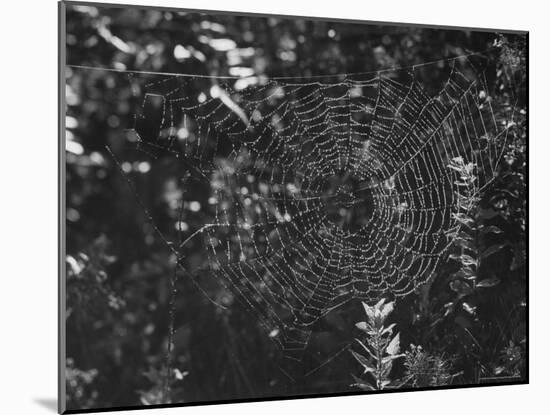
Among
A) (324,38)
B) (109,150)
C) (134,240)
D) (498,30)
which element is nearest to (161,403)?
(134,240)

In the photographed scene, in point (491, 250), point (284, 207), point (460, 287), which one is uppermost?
point (284, 207)

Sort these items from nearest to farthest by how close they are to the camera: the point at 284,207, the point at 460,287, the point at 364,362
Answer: the point at 284,207, the point at 364,362, the point at 460,287

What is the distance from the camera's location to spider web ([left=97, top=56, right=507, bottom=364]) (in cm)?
372

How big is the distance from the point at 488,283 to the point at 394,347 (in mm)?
477

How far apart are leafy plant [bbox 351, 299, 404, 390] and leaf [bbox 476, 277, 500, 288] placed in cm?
39

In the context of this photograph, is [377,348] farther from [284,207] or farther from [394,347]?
[284,207]

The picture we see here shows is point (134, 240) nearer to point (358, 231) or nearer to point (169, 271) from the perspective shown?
point (169, 271)

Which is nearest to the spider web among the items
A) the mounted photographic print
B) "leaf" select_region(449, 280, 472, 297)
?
the mounted photographic print

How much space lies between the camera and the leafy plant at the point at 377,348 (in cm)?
394

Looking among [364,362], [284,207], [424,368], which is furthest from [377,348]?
[284,207]

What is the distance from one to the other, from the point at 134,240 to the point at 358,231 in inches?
34.3

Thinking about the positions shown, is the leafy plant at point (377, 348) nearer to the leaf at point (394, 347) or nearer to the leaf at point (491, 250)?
the leaf at point (394, 347)

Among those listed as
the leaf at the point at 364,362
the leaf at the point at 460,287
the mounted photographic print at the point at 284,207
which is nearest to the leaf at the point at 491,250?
the mounted photographic print at the point at 284,207

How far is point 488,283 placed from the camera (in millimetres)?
4109
